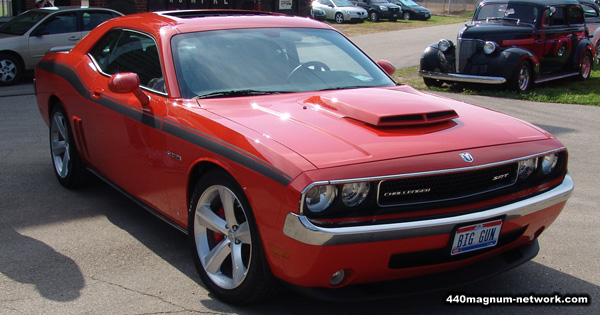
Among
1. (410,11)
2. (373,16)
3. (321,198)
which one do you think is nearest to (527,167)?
(321,198)

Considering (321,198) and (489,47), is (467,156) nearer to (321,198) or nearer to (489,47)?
(321,198)

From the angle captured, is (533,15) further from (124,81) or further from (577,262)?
(124,81)

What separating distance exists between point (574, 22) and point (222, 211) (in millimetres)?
12515

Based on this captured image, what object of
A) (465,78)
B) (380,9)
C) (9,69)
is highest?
(380,9)

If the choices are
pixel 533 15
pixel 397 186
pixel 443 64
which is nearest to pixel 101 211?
pixel 397 186

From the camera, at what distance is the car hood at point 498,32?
12898 millimetres

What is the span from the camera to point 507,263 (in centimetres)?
382

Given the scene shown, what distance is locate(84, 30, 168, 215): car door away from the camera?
437cm

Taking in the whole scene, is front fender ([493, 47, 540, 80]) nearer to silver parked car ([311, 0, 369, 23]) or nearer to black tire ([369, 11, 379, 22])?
silver parked car ([311, 0, 369, 23])

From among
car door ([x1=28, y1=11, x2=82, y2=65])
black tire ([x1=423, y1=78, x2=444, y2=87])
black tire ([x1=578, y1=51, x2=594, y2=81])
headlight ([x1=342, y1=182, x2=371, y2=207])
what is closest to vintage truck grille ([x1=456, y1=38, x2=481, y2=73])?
black tire ([x1=423, y1=78, x2=444, y2=87])

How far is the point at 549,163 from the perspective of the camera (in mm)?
3963

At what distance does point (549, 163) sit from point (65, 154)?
159 inches

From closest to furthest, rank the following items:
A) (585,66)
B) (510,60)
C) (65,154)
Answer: (65,154)
(510,60)
(585,66)

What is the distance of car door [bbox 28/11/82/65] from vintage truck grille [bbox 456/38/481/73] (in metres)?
7.21
